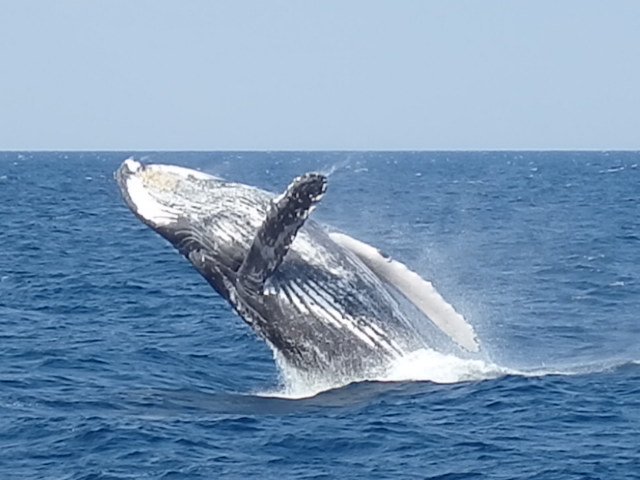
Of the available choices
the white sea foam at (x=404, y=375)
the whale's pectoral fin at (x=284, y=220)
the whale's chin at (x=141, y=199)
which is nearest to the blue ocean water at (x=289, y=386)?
the white sea foam at (x=404, y=375)

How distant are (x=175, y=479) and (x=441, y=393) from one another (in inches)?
130

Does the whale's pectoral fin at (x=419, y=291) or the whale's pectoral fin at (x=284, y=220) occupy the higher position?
the whale's pectoral fin at (x=419, y=291)

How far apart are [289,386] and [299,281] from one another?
1.28 m

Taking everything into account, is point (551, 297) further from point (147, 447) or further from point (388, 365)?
point (147, 447)

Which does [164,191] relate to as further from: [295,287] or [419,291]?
[419,291]

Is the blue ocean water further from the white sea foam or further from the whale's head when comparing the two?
the whale's head

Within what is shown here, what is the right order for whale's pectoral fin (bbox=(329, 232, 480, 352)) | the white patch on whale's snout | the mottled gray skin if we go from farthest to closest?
the white patch on whale's snout
whale's pectoral fin (bbox=(329, 232, 480, 352))
the mottled gray skin

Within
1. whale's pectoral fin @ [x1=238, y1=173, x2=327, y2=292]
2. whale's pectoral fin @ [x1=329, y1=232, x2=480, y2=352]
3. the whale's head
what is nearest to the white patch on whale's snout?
the whale's head

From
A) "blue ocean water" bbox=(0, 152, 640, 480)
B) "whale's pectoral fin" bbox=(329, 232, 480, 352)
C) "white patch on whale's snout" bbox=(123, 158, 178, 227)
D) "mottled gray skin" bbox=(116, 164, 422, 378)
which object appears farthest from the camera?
"white patch on whale's snout" bbox=(123, 158, 178, 227)

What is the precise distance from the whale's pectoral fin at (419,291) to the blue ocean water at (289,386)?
500 mm

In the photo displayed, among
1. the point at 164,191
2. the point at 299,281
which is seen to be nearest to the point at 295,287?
the point at 299,281

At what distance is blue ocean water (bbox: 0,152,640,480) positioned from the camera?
10.3m

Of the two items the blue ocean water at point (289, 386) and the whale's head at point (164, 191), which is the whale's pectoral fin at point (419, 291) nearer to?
the blue ocean water at point (289, 386)

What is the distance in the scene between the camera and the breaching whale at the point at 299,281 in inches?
463
